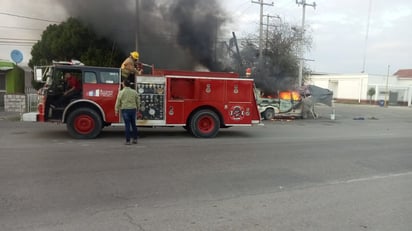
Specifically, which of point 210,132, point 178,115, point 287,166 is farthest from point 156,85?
point 287,166

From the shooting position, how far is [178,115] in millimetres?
10680

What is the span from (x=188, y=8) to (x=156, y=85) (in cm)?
895

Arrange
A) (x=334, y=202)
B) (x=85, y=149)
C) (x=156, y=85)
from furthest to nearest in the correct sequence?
(x=156, y=85) → (x=85, y=149) → (x=334, y=202)

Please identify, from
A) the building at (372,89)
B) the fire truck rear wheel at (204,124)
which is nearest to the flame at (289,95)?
the fire truck rear wheel at (204,124)

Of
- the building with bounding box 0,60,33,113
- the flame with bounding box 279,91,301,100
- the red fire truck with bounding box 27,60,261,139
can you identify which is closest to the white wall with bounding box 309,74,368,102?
the flame with bounding box 279,91,301,100

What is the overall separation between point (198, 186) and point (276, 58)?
20331mm

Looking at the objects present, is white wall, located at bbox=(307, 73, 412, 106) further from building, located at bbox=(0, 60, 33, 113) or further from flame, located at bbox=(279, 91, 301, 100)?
building, located at bbox=(0, 60, 33, 113)

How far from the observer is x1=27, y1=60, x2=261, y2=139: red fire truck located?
995 cm

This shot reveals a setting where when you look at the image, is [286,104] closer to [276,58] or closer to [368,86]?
[276,58]

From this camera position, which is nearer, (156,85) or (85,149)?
(85,149)

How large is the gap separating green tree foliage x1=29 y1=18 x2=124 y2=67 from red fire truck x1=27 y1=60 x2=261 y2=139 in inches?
365

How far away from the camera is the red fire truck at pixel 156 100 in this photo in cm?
995

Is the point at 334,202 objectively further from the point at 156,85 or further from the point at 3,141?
the point at 3,141

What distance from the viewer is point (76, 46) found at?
20781 mm
